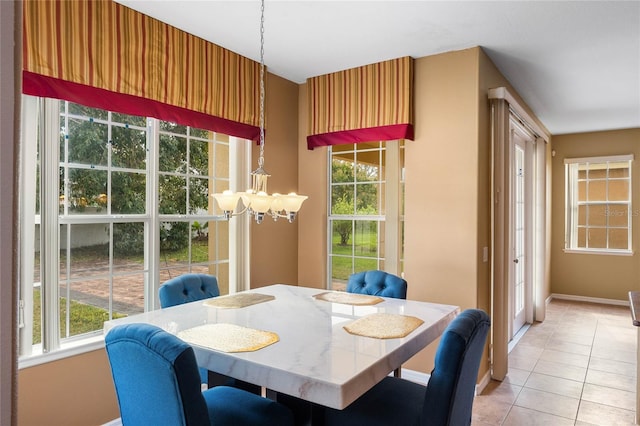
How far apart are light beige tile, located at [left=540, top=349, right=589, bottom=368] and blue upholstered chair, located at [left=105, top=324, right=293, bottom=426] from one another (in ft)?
11.9

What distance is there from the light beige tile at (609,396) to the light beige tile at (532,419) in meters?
0.50

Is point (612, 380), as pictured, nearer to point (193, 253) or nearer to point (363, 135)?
point (363, 135)

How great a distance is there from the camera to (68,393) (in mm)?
2412

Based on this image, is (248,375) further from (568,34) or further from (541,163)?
(541,163)

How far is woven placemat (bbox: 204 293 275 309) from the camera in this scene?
2422 millimetres

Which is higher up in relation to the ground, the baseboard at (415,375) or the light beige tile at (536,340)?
the baseboard at (415,375)

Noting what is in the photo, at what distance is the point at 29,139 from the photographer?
7.58 feet

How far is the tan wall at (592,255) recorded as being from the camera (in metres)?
6.23

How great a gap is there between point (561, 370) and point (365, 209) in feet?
7.72

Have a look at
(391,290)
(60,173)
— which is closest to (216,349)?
(391,290)


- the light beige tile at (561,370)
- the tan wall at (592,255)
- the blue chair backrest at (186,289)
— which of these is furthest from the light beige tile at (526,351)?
the blue chair backrest at (186,289)

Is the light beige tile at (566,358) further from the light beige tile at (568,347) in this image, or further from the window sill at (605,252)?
the window sill at (605,252)

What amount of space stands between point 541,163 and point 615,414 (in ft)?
11.7

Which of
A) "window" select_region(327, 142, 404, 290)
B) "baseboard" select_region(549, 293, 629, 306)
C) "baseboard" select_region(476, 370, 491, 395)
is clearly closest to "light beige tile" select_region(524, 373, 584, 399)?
"baseboard" select_region(476, 370, 491, 395)
